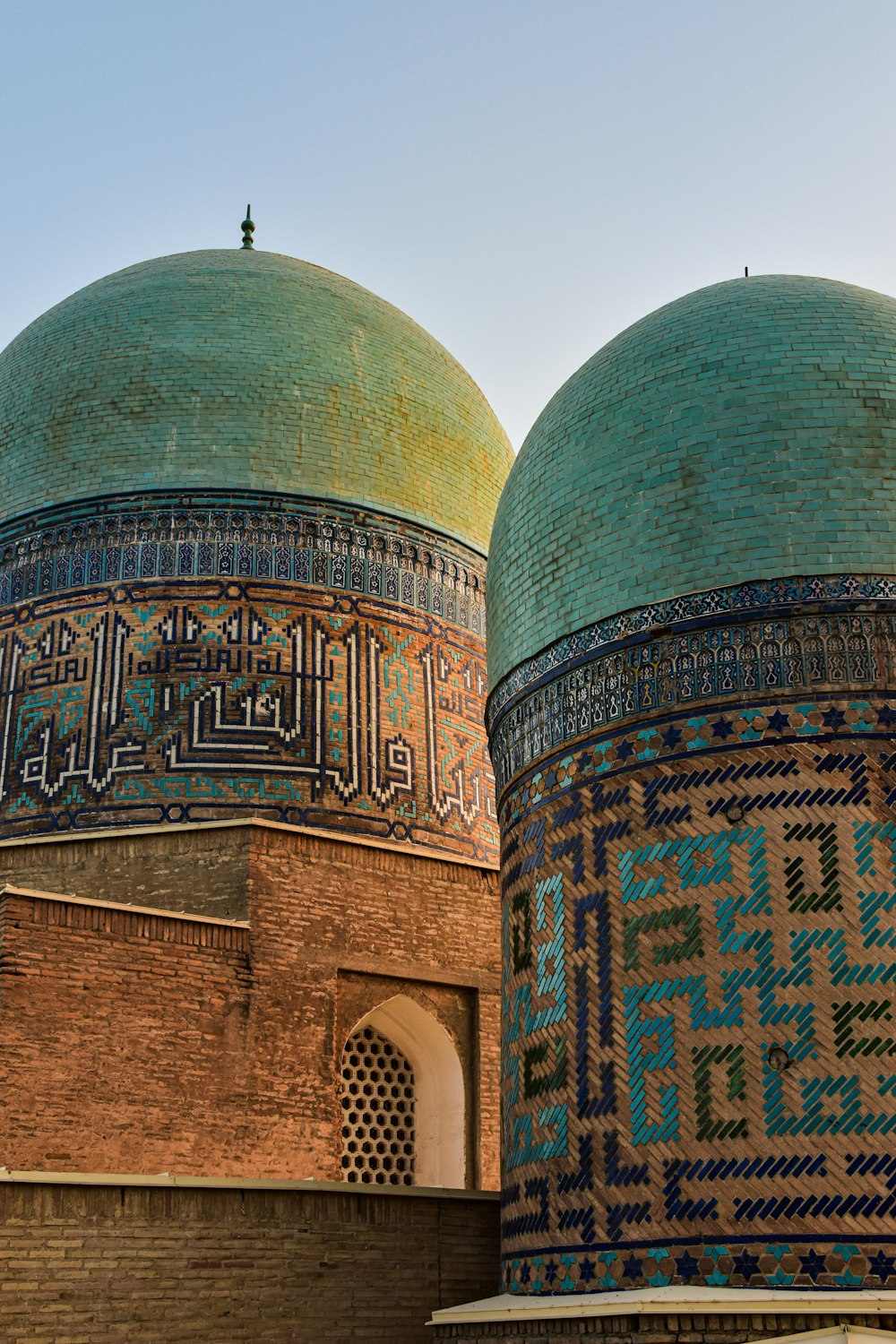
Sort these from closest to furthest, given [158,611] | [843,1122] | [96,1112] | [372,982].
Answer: [843,1122], [96,1112], [372,982], [158,611]

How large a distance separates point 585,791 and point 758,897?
3.57ft

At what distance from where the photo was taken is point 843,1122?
610 cm

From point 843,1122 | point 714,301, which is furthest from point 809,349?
point 843,1122

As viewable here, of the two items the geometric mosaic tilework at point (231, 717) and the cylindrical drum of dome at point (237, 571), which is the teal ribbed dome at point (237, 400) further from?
the geometric mosaic tilework at point (231, 717)

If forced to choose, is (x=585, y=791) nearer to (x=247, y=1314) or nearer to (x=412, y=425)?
(x=247, y=1314)

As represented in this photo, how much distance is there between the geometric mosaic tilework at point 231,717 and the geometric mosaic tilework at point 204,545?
109 mm

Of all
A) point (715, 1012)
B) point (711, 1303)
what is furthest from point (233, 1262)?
point (715, 1012)

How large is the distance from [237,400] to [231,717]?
2259 mm

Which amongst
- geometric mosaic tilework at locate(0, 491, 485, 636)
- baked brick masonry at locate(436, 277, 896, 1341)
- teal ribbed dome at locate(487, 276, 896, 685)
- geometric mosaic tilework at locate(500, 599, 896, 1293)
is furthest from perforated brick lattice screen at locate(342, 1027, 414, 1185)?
geometric mosaic tilework at locate(0, 491, 485, 636)

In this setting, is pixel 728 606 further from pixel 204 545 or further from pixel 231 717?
pixel 204 545

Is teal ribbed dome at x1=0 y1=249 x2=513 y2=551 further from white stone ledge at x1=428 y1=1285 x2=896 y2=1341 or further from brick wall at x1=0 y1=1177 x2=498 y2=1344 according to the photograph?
white stone ledge at x1=428 y1=1285 x2=896 y2=1341

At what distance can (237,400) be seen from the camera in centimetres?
1078

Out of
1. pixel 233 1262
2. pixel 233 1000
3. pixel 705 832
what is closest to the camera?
pixel 705 832

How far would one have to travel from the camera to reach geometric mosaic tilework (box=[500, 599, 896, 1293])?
6090 mm
